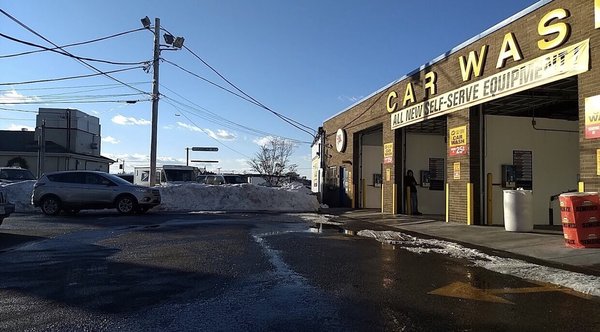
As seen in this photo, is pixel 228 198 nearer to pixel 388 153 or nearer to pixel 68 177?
pixel 68 177

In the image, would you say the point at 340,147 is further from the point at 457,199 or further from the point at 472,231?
the point at 472,231

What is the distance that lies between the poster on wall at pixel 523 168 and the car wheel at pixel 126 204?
14184mm

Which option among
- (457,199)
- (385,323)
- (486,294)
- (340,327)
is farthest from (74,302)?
(457,199)

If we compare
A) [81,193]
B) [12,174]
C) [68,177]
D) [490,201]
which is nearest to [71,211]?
[81,193]

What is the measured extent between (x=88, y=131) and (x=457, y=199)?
5438 centimetres

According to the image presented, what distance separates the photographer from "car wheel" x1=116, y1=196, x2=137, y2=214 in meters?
19.5

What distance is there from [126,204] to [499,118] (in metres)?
14.2

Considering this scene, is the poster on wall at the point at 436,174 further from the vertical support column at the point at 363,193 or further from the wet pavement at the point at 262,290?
the wet pavement at the point at 262,290

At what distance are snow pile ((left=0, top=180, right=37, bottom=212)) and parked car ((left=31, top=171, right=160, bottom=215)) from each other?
12.7 feet

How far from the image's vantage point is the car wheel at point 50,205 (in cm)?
1911

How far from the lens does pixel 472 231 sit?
1384cm

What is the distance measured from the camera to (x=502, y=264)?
8828 mm

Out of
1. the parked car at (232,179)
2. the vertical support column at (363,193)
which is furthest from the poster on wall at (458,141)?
the parked car at (232,179)

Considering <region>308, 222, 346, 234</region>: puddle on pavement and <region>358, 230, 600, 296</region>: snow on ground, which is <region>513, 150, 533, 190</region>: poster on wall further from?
<region>308, 222, 346, 234</region>: puddle on pavement
